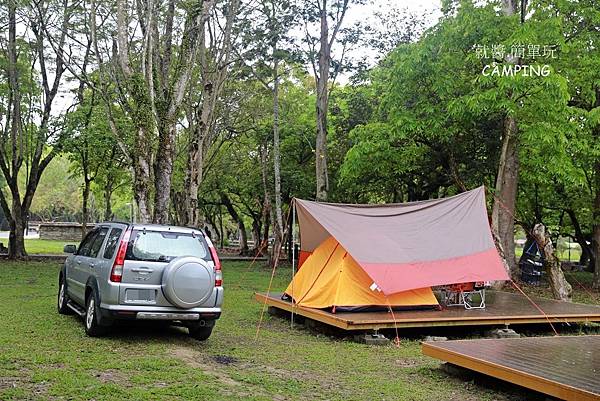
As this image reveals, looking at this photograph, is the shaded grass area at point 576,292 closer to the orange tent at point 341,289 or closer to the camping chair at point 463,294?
the camping chair at point 463,294

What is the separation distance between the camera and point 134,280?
779cm

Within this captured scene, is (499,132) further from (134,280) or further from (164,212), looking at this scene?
(134,280)

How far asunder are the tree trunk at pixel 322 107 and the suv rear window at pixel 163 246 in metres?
11.8

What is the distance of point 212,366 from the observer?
705cm

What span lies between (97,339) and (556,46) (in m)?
12.6

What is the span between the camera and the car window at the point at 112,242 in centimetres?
814

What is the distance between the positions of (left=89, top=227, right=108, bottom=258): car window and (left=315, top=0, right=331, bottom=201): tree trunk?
1118 cm

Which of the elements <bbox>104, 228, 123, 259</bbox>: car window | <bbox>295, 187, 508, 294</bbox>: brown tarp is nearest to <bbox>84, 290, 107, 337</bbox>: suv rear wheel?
<bbox>104, 228, 123, 259</bbox>: car window

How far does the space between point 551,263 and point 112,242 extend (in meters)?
9.38

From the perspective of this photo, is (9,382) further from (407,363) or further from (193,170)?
(193,170)

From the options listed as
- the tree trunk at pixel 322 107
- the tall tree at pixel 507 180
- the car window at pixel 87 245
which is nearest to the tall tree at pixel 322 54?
the tree trunk at pixel 322 107

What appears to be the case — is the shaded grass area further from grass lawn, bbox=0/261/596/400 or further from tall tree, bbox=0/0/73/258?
tall tree, bbox=0/0/73/258

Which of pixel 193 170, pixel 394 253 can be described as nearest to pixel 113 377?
pixel 394 253

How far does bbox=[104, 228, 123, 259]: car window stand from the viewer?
26.7 ft
